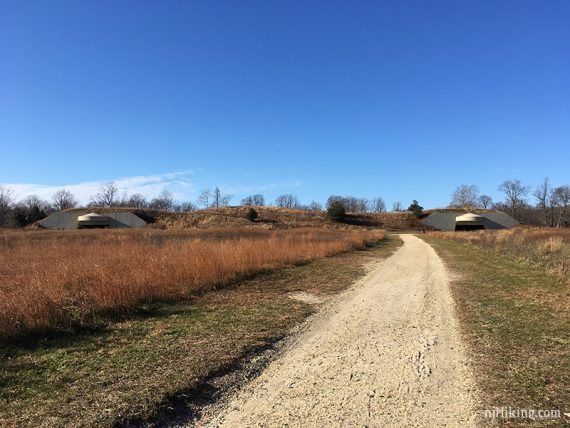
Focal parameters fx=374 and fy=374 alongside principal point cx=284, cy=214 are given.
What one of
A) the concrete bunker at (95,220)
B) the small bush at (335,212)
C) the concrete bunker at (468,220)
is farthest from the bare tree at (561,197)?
the concrete bunker at (95,220)

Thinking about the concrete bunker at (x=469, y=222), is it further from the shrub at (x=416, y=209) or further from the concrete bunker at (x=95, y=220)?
the concrete bunker at (x=95, y=220)

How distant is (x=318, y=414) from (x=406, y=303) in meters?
5.84

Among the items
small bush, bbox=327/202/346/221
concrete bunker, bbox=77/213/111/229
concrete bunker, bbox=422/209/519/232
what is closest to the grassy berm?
small bush, bbox=327/202/346/221

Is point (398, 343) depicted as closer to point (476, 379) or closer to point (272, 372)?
point (476, 379)

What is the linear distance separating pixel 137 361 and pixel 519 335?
19.8 ft

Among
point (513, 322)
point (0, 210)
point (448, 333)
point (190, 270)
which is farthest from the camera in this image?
point (0, 210)

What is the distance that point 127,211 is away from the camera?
3221 inches

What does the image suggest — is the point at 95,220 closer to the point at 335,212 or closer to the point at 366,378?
the point at 335,212

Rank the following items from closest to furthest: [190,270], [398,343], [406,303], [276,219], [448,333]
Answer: [398,343] → [448,333] → [406,303] → [190,270] → [276,219]

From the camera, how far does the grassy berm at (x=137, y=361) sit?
3699mm

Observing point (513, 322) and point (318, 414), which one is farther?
point (513, 322)

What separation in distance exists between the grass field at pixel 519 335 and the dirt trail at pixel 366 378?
0.31 metres

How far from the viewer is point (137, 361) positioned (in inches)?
196

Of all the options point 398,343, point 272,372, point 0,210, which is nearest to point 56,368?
point 272,372
